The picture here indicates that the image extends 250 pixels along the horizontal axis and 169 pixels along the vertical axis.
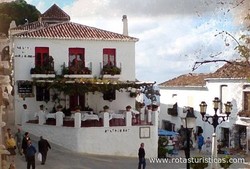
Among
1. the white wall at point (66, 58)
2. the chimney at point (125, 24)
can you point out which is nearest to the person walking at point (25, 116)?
the white wall at point (66, 58)

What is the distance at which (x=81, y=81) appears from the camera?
24.2 metres

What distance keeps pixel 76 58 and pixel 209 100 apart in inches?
388

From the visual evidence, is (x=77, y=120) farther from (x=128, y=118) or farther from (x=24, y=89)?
(x=24, y=89)

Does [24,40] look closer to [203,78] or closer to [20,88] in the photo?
[20,88]

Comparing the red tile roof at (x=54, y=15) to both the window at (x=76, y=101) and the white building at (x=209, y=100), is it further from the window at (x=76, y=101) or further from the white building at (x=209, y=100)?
the white building at (x=209, y=100)

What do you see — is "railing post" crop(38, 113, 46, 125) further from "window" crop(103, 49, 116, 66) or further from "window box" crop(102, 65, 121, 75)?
"window" crop(103, 49, 116, 66)

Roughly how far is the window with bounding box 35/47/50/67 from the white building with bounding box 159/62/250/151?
8762mm

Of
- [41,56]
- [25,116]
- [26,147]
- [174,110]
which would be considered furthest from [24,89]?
[174,110]

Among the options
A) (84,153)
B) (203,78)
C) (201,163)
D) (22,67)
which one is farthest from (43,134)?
(203,78)

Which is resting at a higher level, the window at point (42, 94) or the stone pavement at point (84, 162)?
the window at point (42, 94)

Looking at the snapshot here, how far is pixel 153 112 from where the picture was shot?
25.0 metres

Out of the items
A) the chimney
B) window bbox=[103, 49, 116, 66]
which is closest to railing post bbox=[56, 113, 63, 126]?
window bbox=[103, 49, 116, 66]

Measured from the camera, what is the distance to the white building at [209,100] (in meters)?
29.7

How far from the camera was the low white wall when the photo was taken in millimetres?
23141
